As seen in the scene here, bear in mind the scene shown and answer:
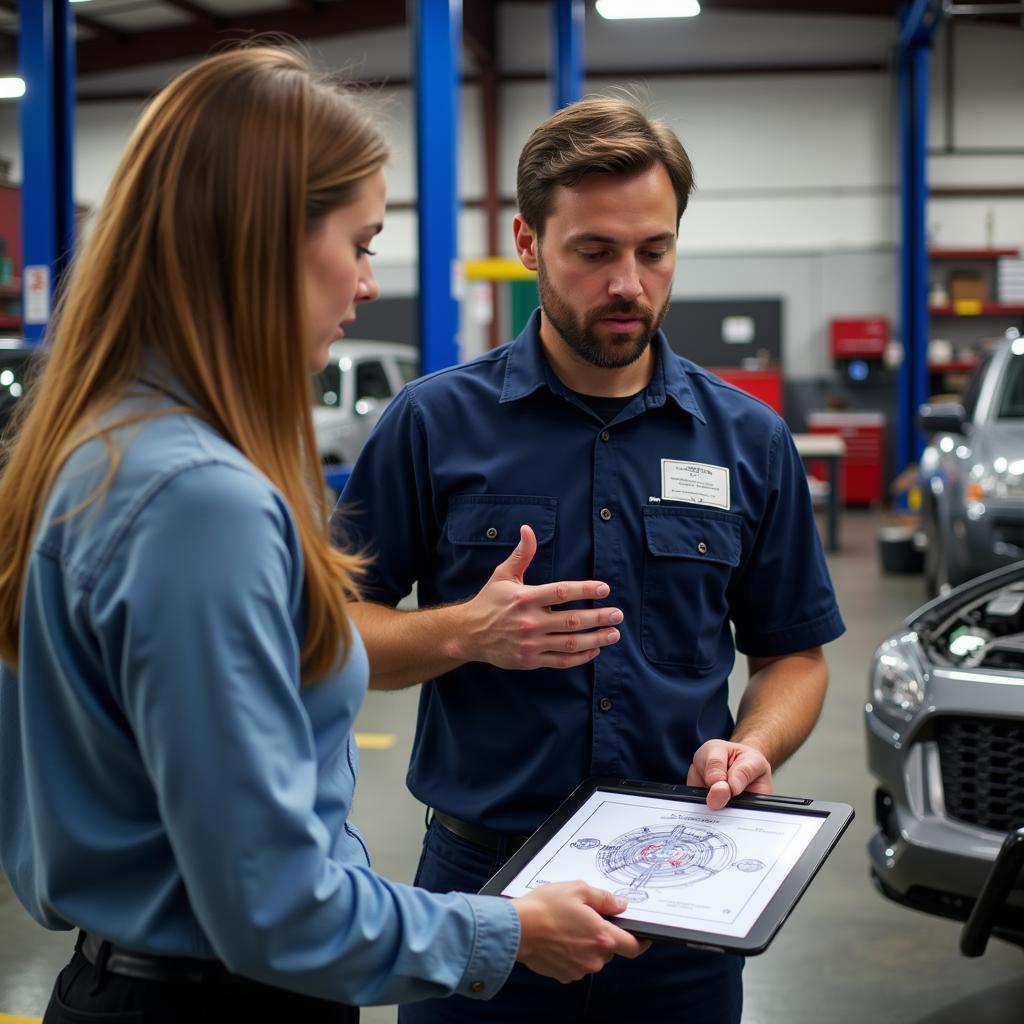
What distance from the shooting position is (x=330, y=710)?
3.74ft

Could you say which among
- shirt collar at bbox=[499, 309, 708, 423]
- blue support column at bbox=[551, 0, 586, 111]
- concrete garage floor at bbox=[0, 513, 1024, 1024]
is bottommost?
concrete garage floor at bbox=[0, 513, 1024, 1024]

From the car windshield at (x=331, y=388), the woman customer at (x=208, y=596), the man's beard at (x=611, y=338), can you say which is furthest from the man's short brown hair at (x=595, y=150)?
the car windshield at (x=331, y=388)

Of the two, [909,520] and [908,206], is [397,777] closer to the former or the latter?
[909,520]

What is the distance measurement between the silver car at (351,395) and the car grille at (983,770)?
6987mm

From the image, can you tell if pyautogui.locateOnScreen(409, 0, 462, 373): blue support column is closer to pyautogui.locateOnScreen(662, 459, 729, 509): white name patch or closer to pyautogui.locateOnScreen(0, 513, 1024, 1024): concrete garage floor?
pyautogui.locateOnScreen(0, 513, 1024, 1024): concrete garage floor

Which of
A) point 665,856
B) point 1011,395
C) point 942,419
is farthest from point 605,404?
point 1011,395

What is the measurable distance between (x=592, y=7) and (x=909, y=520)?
27.3 ft

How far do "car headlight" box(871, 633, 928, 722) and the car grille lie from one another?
10cm

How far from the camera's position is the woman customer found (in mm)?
977

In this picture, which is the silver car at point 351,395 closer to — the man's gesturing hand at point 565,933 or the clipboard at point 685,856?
the clipboard at point 685,856

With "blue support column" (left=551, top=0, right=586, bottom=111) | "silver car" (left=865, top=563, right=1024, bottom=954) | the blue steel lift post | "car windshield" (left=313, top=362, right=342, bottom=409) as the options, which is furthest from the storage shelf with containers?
"silver car" (left=865, top=563, right=1024, bottom=954)

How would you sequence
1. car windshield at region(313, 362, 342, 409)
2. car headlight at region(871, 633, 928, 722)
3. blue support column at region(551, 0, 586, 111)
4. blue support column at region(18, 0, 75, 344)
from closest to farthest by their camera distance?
car headlight at region(871, 633, 928, 722) → blue support column at region(18, 0, 75, 344) → car windshield at region(313, 362, 342, 409) → blue support column at region(551, 0, 586, 111)

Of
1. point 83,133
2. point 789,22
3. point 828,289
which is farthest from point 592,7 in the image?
point 83,133

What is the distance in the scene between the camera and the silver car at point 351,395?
996 cm
